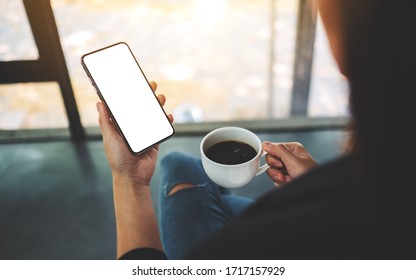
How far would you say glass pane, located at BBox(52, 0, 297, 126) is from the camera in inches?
88.0

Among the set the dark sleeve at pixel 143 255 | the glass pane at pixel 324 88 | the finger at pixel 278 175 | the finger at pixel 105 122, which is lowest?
the glass pane at pixel 324 88

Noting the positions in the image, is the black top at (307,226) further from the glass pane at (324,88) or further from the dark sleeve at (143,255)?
the glass pane at (324,88)

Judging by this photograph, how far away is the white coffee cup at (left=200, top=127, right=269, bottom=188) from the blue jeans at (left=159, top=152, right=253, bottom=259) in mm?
170

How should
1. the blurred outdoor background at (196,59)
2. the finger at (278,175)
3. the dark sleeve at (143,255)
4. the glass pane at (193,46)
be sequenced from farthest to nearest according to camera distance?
1. the glass pane at (193,46)
2. the blurred outdoor background at (196,59)
3. the finger at (278,175)
4. the dark sleeve at (143,255)

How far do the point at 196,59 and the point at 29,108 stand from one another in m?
1.10

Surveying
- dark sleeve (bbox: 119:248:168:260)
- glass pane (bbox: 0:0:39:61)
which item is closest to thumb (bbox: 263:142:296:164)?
dark sleeve (bbox: 119:248:168:260)

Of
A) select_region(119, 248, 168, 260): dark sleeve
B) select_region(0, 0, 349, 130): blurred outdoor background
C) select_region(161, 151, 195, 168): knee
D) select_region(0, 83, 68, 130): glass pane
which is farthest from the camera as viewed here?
select_region(0, 0, 349, 130): blurred outdoor background

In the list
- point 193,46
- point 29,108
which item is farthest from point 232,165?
point 193,46

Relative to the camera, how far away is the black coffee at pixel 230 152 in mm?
795

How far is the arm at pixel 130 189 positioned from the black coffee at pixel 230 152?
0.20m

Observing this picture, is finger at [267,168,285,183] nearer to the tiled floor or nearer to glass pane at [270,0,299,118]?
the tiled floor

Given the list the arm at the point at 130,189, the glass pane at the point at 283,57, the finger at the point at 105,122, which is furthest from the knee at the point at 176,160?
the glass pane at the point at 283,57

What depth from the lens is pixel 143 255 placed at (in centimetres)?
74
